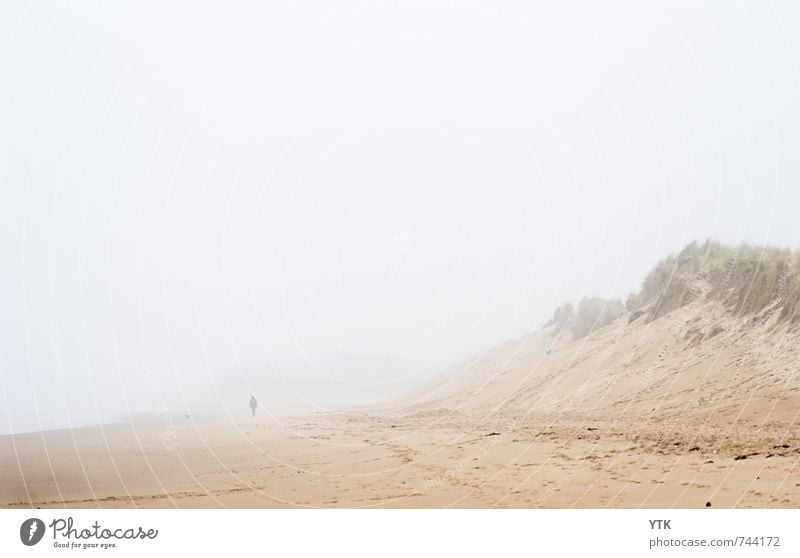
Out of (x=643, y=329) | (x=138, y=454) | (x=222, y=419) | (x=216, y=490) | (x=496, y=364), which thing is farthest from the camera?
(x=496, y=364)

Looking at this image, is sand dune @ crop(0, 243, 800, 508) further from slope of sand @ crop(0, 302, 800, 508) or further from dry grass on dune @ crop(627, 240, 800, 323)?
dry grass on dune @ crop(627, 240, 800, 323)

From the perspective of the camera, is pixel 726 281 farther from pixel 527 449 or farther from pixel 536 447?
pixel 527 449

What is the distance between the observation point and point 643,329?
1862cm

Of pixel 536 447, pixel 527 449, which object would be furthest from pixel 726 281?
pixel 527 449

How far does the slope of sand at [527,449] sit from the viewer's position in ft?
28.9

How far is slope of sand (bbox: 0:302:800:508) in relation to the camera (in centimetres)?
881

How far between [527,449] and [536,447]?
0.20 meters

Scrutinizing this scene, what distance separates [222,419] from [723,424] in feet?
39.6

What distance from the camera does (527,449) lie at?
10.8 meters

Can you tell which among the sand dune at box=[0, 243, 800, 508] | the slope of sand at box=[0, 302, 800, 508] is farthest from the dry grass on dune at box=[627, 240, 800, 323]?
the slope of sand at box=[0, 302, 800, 508]

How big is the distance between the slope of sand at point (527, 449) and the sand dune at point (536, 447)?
0.11ft
